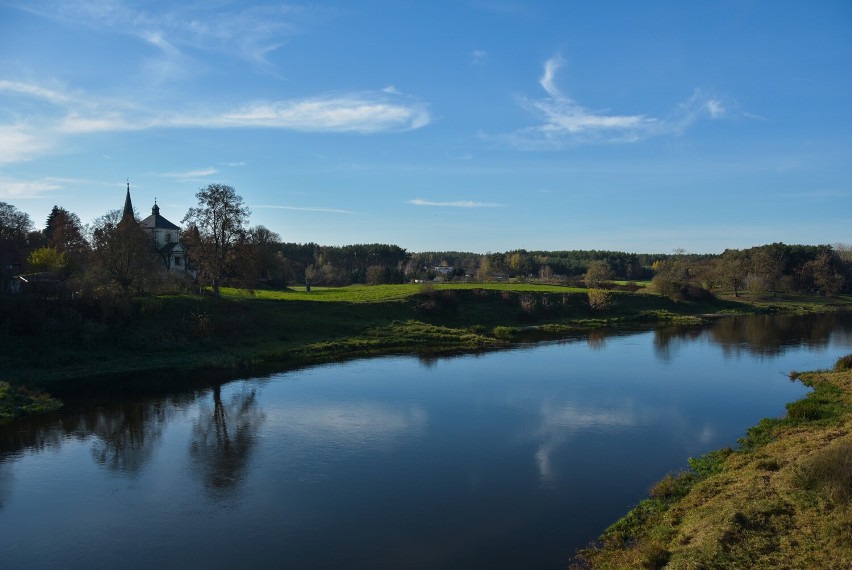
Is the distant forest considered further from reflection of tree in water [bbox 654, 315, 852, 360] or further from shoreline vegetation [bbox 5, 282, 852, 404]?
reflection of tree in water [bbox 654, 315, 852, 360]

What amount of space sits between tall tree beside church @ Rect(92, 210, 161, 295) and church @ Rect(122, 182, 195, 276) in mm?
15917

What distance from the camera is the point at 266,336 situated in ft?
130

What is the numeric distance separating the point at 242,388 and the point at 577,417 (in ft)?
50.0

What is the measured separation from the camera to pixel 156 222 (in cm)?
6081

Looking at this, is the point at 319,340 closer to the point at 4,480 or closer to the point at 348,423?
the point at 348,423

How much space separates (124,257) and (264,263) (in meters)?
11.9

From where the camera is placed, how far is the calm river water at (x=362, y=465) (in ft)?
40.8

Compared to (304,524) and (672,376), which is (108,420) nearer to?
(304,524)

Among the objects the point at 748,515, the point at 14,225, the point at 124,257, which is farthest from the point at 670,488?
the point at 14,225

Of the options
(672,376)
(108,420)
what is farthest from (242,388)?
(672,376)

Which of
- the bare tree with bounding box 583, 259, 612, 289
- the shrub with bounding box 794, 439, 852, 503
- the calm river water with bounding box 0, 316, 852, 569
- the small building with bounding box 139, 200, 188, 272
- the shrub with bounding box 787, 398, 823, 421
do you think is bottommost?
the calm river water with bounding box 0, 316, 852, 569

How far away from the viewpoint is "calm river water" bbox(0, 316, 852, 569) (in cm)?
1242

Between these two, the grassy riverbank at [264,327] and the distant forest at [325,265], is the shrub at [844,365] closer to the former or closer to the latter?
the grassy riverbank at [264,327]

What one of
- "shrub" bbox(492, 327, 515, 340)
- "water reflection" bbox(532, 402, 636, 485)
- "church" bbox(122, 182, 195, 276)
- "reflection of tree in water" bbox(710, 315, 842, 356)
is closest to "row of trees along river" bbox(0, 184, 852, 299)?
"church" bbox(122, 182, 195, 276)
